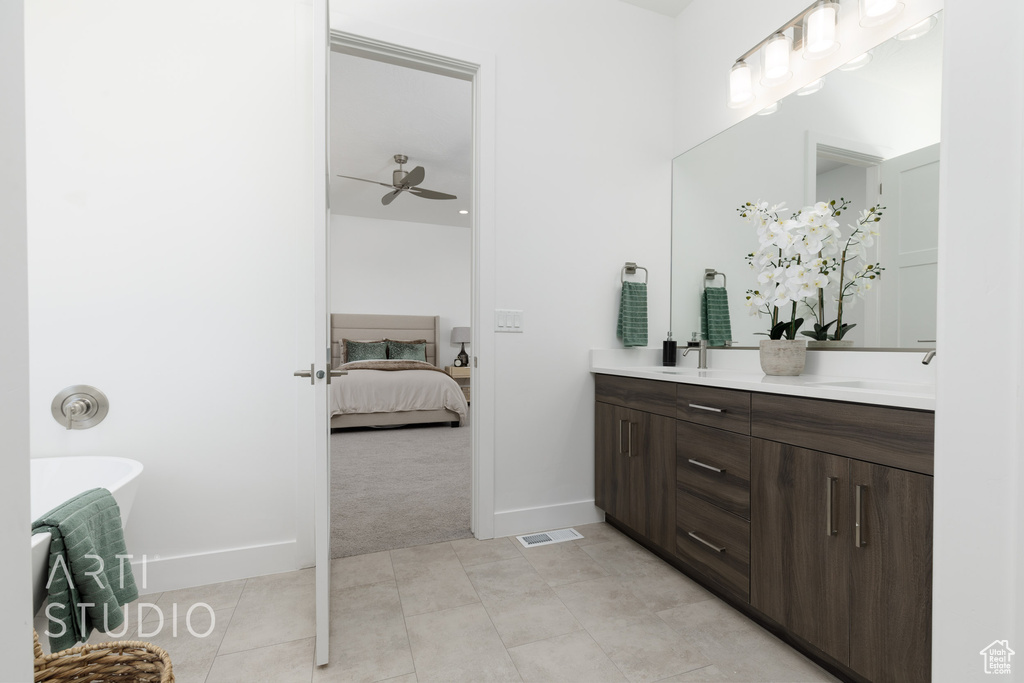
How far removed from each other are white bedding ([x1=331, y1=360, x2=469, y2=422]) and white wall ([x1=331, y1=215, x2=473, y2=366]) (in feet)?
5.72

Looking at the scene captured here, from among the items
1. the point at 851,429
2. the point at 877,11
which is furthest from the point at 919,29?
the point at 851,429

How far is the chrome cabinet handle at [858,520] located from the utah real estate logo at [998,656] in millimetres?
481

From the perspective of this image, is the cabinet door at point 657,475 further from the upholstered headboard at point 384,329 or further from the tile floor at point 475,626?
the upholstered headboard at point 384,329

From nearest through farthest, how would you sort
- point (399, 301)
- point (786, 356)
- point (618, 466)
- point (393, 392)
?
point (786, 356) → point (618, 466) → point (393, 392) → point (399, 301)

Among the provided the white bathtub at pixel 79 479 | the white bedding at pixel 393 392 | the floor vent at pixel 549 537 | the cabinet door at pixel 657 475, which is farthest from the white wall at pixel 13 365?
the white bedding at pixel 393 392

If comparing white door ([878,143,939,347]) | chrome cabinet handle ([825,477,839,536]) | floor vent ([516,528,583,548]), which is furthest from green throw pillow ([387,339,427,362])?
chrome cabinet handle ([825,477,839,536])

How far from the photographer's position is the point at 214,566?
1905mm

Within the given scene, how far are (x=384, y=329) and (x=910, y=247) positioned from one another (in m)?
6.14

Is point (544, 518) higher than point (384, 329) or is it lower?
lower

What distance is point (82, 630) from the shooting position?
1172 mm

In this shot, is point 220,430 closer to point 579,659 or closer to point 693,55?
point 579,659

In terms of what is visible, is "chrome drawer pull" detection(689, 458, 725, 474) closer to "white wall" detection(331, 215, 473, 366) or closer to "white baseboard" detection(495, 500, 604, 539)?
"white baseboard" detection(495, 500, 604, 539)

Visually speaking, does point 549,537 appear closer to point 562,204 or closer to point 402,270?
point 562,204

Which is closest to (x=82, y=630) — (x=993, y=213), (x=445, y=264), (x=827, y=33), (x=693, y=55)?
(x=993, y=213)
